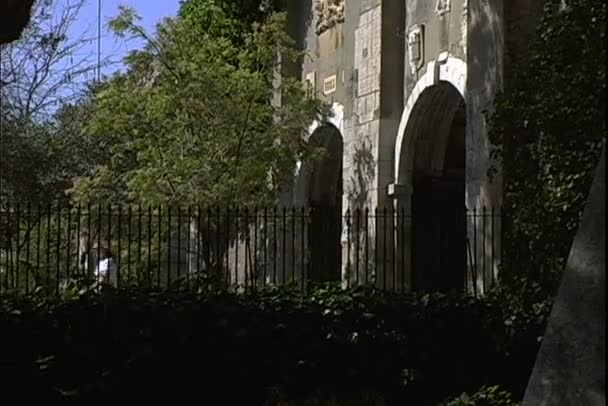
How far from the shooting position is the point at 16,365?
1096cm

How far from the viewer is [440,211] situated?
1856cm

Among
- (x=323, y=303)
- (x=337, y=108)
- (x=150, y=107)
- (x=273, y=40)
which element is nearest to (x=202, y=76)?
(x=150, y=107)

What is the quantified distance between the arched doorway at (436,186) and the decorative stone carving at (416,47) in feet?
1.47

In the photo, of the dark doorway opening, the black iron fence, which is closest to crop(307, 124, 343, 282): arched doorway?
the black iron fence

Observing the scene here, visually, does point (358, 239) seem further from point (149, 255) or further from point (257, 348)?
point (257, 348)

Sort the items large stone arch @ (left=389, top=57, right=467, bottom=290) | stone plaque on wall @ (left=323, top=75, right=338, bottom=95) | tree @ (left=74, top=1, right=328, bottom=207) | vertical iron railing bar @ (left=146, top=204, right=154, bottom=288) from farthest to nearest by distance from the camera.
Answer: stone plaque on wall @ (left=323, top=75, right=338, bottom=95), large stone arch @ (left=389, top=57, right=467, bottom=290), tree @ (left=74, top=1, right=328, bottom=207), vertical iron railing bar @ (left=146, top=204, right=154, bottom=288)

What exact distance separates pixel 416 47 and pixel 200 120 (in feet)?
11.3

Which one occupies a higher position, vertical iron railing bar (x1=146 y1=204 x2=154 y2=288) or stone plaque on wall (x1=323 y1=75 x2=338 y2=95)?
stone plaque on wall (x1=323 y1=75 x2=338 y2=95)

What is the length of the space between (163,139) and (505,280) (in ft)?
25.1

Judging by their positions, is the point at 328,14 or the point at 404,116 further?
the point at 328,14

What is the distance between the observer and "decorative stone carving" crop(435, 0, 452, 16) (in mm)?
16250

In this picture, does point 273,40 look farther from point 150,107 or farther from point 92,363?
point 92,363

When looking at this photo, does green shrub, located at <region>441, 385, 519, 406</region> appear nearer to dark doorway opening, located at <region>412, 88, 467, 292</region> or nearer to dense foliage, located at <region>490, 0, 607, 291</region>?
dense foliage, located at <region>490, 0, 607, 291</region>

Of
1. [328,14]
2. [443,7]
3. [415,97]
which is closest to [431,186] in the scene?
[415,97]
